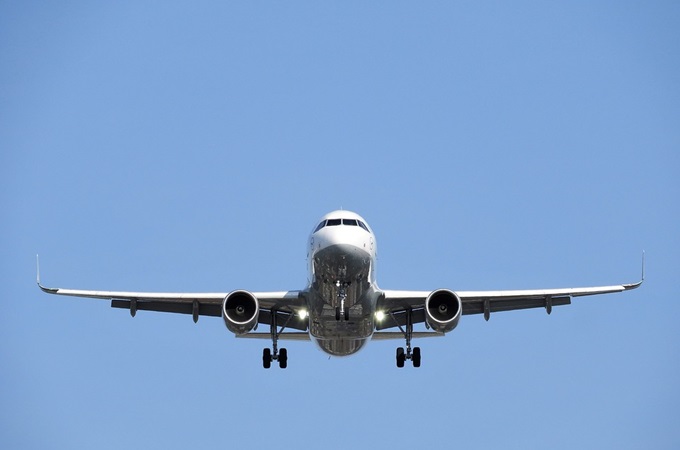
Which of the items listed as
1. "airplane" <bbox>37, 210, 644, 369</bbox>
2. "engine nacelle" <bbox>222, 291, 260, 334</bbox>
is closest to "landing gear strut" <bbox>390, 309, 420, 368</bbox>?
"airplane" <bbox>37, 210, 644, 369</bbox>

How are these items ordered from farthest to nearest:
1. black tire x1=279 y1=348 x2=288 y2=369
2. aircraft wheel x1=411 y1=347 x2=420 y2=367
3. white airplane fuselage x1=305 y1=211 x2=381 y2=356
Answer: black tire x1=279 y1=348 x2=288 y2=369
aircraft wheel x1=411 y1=347 x2=420 y2=367
white airplane fuselage x1=305 y1=211 x2=381 y2=356

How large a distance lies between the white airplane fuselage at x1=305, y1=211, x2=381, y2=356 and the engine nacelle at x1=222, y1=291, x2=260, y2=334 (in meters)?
1.89

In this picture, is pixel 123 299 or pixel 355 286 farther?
pixel 123 299

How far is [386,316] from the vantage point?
40.5 meters

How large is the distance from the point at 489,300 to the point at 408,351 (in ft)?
10.8

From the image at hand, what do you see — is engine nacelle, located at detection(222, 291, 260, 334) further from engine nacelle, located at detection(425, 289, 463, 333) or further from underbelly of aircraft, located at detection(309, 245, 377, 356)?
engine nacelle, located at detection(425, 289, 463, 333)

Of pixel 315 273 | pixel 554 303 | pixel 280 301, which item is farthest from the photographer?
pixel 554 303

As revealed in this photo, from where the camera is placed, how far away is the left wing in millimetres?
37838

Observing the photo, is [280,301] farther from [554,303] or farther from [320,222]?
[554,303]

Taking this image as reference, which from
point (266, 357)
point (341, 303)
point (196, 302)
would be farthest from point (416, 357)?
point (196, 302)

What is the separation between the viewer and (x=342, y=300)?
1361 inches

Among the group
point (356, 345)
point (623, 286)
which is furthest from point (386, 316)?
point (623, 286)

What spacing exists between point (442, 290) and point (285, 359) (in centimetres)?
768

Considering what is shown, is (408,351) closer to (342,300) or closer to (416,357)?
(416,357)
